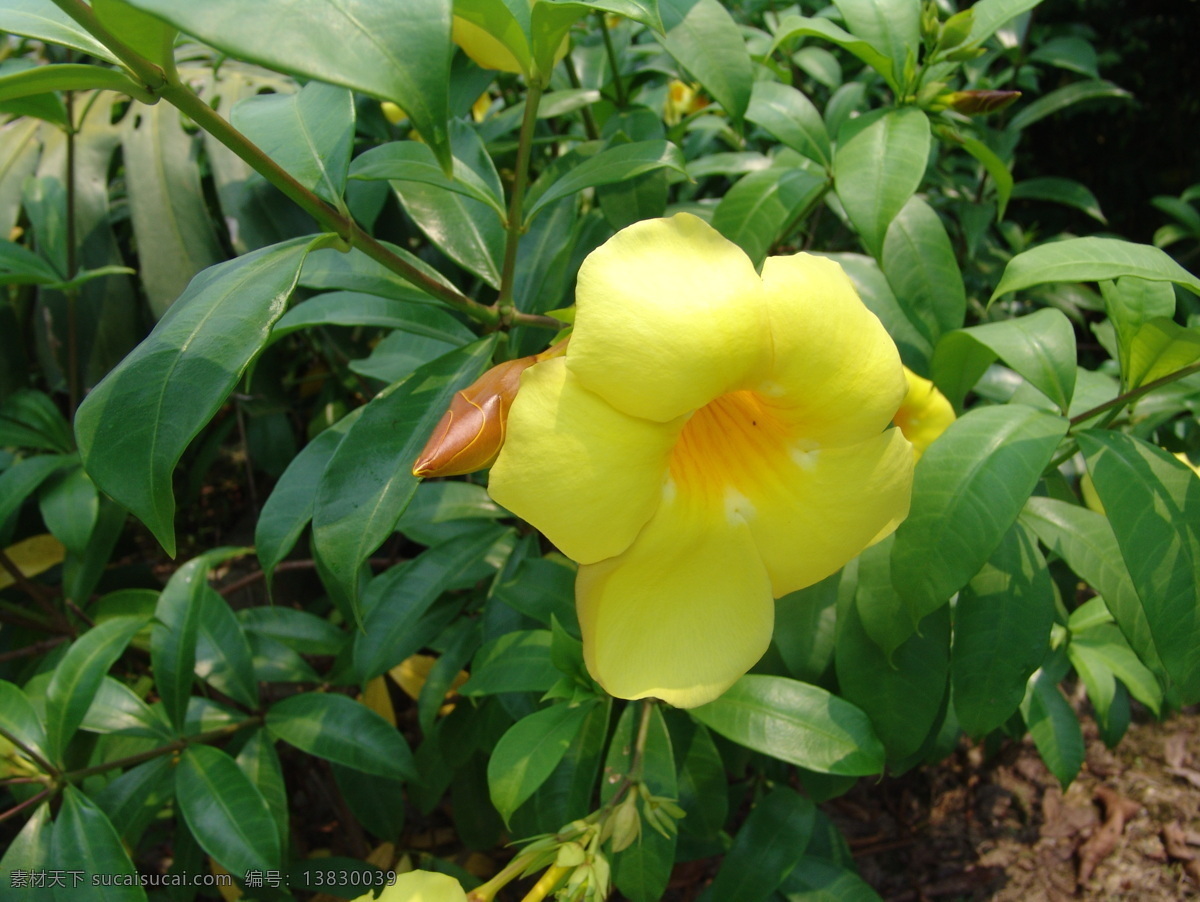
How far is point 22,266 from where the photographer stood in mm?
1465

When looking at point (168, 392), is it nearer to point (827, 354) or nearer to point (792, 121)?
point (827, 354)

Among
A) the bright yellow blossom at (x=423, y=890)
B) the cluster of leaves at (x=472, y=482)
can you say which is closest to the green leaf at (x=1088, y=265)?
the cluster of leaves at (x=472, y=482)

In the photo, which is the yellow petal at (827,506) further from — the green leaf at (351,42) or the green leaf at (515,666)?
the green leaf at (351,42)

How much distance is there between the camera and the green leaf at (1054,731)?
1.45 metres

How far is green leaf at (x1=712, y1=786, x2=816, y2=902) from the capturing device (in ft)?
4.41

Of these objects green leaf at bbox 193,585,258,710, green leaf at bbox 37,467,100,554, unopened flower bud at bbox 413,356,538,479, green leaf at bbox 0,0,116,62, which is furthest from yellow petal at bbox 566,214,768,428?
green leaf at bbox 37,467,100,554

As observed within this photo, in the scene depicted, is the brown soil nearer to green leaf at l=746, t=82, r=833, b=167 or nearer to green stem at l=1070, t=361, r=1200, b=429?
green stem at l=1070, t=361, r=1200, b=429

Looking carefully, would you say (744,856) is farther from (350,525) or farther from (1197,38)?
(1197,38)

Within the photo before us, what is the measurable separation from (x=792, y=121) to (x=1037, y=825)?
200 cm

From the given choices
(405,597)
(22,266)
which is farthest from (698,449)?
(22,266)

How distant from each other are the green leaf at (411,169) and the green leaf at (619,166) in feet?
0.25

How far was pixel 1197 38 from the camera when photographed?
362 centimetres

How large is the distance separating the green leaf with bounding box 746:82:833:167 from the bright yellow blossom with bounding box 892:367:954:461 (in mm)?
399

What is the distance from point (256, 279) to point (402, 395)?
0.23 metres
